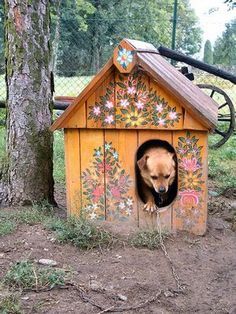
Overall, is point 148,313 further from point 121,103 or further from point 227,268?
point 121,103

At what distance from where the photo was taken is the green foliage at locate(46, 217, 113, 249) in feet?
11.5

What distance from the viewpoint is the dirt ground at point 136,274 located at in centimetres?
269

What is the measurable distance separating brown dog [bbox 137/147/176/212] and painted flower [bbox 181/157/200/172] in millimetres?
102

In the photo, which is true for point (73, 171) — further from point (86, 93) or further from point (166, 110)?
point (166, 110)

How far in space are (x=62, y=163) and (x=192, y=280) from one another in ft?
11.3

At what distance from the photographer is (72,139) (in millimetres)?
3869

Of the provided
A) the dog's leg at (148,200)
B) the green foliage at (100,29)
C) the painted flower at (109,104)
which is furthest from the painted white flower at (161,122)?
the green foliage at (100,29)

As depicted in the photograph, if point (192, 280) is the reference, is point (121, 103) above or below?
above

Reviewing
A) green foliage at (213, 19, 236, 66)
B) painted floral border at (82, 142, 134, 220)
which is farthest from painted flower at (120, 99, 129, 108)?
green foliage at (213, 19, 236, 66)

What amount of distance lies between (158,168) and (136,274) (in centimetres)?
95

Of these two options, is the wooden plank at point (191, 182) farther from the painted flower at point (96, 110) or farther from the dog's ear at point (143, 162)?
the painted flower at point (96, 110)

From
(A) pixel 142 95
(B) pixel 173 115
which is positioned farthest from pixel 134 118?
(B) pixel 173 115

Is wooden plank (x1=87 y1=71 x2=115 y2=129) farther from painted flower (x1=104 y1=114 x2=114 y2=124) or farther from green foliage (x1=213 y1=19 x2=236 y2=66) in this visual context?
green foliage (x1=213 y1=19 x2=236 y2=66)

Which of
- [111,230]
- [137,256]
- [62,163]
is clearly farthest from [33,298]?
[62,163]
